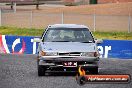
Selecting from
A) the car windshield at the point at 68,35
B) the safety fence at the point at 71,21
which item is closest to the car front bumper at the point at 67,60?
the car windshield at the point at 68,35

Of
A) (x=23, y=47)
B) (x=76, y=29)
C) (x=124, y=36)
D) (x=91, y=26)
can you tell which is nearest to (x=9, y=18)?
(x=91, y=26)

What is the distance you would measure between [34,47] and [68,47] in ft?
35.7

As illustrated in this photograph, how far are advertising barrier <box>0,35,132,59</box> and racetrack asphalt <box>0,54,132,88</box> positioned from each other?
780 mm

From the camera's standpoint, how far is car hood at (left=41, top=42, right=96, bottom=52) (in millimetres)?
18891

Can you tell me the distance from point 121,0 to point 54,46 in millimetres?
62051

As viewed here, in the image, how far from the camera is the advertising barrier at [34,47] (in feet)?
91.0

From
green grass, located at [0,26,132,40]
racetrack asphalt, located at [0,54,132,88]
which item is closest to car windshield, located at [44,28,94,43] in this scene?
racetrack asphalt, located at [0,54,132,88]

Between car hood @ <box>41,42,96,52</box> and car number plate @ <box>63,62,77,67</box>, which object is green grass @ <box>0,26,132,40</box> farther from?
car number plate @ <box>63,62,77,67</box>

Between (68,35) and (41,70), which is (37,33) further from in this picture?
(41,70)

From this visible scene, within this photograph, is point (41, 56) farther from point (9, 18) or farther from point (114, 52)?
point (9, 18)

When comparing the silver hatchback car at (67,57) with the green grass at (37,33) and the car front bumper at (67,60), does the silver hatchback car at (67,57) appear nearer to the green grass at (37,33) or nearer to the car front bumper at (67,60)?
the car front bumper at (67,60)

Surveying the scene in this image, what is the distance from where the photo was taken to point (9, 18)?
51.9 m

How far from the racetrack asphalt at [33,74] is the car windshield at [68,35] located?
4.14ft

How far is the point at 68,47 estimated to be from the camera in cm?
1909
